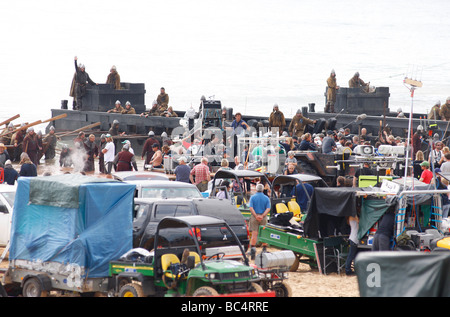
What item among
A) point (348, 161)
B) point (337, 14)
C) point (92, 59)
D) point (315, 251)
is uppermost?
point (337, 14)

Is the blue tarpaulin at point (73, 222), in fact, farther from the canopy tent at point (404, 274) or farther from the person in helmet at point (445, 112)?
the person in helmet at point (445, 112)

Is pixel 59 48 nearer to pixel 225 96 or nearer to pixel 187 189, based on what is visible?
pixel 225 96

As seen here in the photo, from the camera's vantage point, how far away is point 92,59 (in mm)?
99312

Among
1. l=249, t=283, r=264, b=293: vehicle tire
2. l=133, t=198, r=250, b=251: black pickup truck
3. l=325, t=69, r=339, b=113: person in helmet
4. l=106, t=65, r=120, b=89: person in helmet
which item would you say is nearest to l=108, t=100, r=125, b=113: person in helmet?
l=106, t=65, r=120, b=89: person in helmet

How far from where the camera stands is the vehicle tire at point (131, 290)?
33.3ft

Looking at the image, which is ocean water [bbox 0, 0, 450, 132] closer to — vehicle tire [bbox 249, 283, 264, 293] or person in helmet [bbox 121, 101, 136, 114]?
person in helmet [bbox 121, 101, 136, 114]

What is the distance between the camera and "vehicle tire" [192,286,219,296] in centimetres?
951

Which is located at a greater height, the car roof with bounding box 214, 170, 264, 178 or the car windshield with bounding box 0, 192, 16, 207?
the car roof with bounding box 214, 170, 264, 178

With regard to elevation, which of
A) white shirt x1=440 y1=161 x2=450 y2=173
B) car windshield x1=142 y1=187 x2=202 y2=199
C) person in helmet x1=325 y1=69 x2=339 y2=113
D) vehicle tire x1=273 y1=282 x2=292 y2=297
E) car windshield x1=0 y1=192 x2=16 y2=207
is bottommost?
vehicle tire x1=273 y1=282 x2=292 y2=297

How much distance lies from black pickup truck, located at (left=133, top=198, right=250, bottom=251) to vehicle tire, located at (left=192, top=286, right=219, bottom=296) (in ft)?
8.76

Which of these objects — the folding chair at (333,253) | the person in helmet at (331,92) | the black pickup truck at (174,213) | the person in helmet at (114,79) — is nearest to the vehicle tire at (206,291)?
the black pickup truck at (174,213)

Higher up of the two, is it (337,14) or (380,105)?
(337,14)

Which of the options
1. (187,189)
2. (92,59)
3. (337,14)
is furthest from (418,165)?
(337,14)
